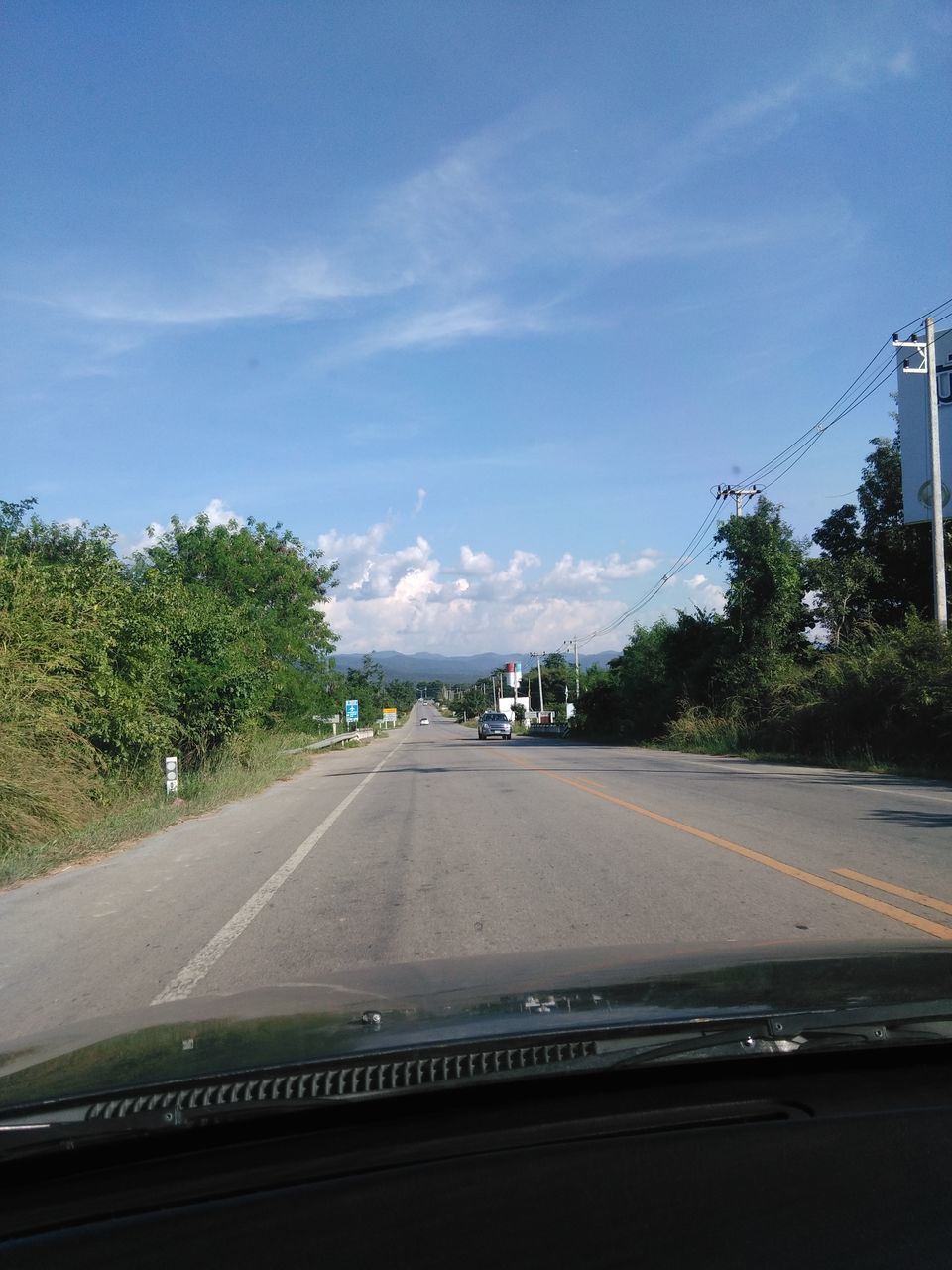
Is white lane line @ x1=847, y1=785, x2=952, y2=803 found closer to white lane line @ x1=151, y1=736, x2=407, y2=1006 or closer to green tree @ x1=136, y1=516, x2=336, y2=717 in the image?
white lane line @ x1=151, y1=736, x2=407, y2=1006

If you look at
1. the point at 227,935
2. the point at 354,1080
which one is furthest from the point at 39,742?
the point at 354,1080

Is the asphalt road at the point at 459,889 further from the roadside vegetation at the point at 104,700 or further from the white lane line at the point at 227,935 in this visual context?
the roadside vegetation at the point at 104,700

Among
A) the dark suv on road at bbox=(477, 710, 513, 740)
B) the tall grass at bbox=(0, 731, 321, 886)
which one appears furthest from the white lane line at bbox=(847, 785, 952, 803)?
the dark suv on road at bbox=(477, 710, 513, 740)

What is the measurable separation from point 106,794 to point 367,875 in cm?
781

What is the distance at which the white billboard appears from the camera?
25.3m

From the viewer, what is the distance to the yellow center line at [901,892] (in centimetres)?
693

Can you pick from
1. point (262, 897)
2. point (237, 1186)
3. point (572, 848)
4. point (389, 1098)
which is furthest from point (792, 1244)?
point (572, 848)

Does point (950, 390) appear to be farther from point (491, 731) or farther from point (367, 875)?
point (491, 731)

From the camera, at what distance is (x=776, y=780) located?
704 inches

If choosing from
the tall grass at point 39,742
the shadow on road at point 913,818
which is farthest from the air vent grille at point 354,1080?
the tall grass at point 39,742

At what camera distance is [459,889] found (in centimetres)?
851

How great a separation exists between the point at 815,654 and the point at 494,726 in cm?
2571

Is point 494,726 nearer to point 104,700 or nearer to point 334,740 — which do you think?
point 334,740

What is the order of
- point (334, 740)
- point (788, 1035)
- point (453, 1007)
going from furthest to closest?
point (334, 740) → point (453, 1007) → point (788, 1035)
